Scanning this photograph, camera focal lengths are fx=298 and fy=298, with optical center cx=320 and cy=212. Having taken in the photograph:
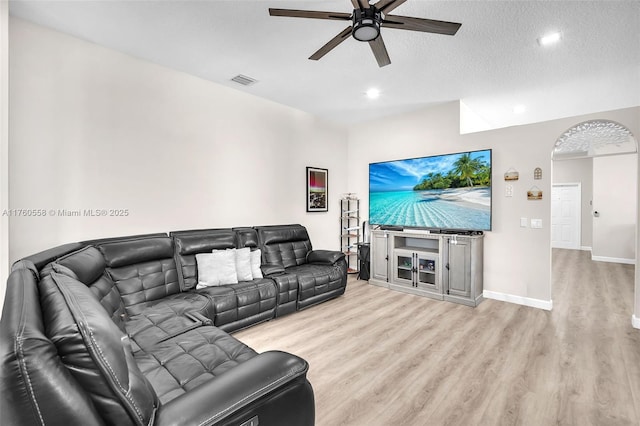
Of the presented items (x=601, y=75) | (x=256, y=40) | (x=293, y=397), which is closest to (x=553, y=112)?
(x=601, y=75)

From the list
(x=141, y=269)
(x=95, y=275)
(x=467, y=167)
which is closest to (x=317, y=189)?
(x=467, y=167)

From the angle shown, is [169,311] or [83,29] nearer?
[169,311]

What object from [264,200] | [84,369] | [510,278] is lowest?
[510,278]

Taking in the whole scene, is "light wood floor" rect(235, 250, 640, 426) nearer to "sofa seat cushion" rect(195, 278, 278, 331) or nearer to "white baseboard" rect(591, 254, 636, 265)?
"sofa seat cushion" rect(195, 278, 278, 331)

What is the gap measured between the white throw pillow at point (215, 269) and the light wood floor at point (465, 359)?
1.95 ft

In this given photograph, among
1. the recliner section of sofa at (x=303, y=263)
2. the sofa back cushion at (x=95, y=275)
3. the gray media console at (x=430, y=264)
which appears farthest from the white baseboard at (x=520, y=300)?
the sofa back cushion at (x=95, y=275)

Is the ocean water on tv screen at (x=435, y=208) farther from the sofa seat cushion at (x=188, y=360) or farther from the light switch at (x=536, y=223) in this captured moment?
the sofa seat cushion at (x=188, y=360)

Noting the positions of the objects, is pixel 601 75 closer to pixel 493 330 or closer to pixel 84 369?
pixel 493 330

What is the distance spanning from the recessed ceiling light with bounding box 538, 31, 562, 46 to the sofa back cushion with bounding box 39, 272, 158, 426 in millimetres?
3741

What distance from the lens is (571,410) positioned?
1.95 metres

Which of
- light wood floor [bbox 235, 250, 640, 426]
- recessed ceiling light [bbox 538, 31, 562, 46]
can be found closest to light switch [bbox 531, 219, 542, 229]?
light wood floor [bbox 235, 250, 640, 426]

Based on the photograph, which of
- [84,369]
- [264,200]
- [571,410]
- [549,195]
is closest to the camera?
[84,369]

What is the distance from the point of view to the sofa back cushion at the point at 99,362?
0.83 metres

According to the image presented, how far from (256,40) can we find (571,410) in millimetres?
3749
